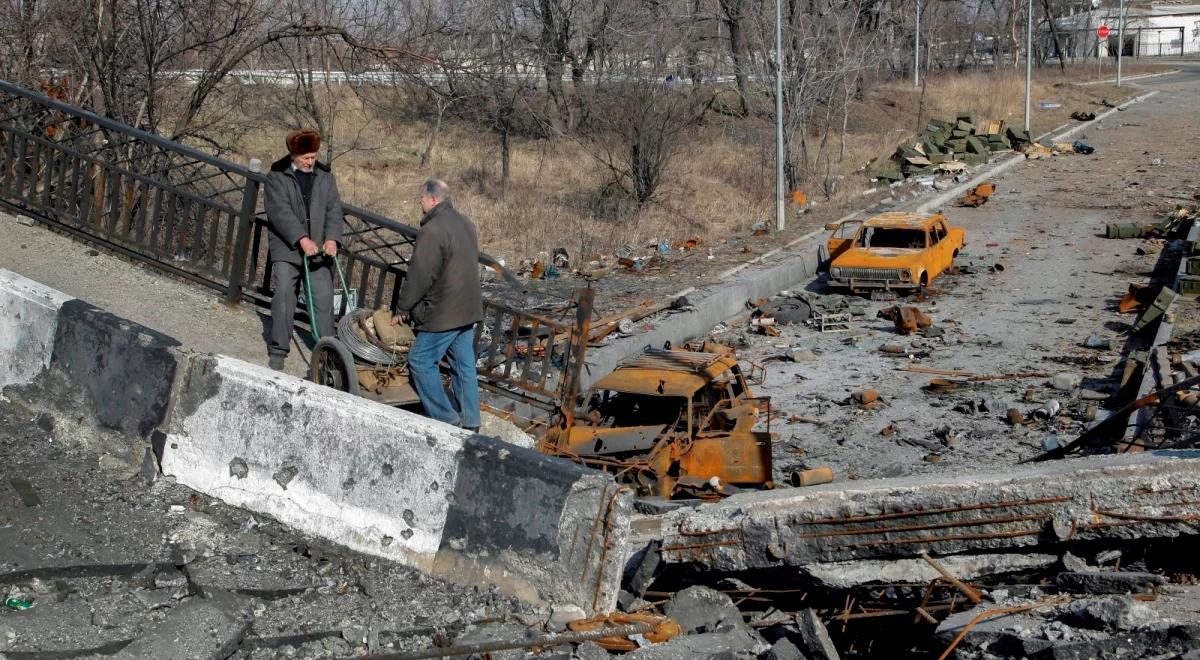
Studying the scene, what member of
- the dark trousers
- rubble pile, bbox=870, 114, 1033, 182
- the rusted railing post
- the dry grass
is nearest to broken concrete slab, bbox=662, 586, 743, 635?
the dark trousers

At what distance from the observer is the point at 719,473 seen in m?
9.16

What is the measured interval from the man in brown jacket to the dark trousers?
3.07 feet

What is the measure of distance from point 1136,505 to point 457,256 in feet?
12.7

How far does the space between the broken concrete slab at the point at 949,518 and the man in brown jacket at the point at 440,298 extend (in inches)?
76.3

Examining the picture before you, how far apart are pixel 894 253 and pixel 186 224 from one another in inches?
505

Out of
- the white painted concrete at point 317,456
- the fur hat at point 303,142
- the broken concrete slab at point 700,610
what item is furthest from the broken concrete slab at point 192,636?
the fur hat at point 303,142

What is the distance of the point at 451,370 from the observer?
24.5ft

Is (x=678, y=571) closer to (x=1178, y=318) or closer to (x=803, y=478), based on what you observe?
(x=803, y=478)

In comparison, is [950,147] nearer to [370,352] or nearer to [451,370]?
[370,352]

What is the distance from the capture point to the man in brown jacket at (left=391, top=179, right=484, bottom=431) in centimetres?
692

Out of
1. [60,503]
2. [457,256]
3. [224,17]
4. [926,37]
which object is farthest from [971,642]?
[926,37]

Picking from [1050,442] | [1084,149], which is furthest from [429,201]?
[1084,149]

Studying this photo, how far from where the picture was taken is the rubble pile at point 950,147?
32.7 m

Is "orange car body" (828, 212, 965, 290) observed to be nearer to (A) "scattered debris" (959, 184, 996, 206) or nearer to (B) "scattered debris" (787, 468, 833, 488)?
(A) "scattered debris" (959, 184, 996, 206)
